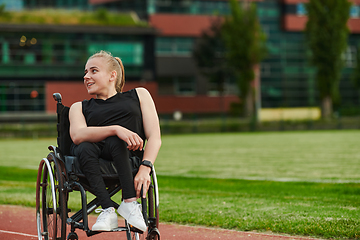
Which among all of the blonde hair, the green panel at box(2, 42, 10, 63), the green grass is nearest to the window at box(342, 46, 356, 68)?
the green panel at box(2, 42, 10, 63)

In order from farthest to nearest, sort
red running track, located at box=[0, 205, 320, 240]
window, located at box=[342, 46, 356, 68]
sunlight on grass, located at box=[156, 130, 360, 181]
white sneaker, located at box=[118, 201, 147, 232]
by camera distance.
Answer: window, located at box=[342, 46, 356, 68] → sunlight on grass, located at box=[156, 130, 360, 181] → red running track, located at box=[0, 205, 320, 240] → white sneaker, located at box=[118, 201, 147, 232]

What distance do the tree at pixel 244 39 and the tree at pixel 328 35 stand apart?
3.68 m

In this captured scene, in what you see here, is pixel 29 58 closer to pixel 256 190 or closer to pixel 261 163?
pixel 261 163

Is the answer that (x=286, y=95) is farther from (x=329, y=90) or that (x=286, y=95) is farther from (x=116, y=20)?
(x=116, y=20)

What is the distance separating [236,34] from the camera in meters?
40.1

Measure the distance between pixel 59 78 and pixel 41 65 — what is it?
1.58 m

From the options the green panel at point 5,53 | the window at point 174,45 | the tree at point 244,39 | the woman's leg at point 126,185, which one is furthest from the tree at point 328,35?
the woman's leg at point 126,185

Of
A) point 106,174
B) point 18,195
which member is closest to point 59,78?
point 18,195

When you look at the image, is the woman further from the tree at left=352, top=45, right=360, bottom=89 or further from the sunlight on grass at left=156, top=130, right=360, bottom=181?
the tree at left=352, top=45, right=360, bottom=89

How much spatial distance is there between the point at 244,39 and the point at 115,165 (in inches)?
1435

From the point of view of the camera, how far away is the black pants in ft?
14.8

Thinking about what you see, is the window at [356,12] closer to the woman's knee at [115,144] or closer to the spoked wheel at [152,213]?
the spoked wheel at [152,213]

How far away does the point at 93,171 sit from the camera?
4523 mm

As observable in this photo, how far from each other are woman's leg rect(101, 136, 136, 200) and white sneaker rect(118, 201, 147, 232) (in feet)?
0.21
